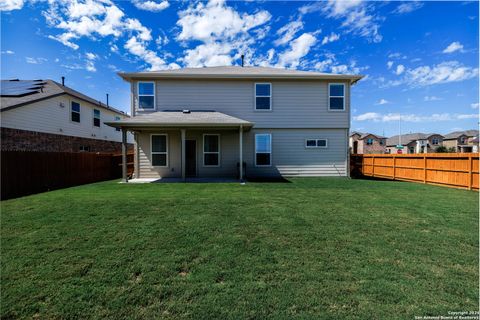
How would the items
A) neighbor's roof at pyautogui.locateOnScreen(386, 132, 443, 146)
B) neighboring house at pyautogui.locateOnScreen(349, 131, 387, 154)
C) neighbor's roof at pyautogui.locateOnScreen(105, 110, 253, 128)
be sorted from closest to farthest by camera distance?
1. neighbor's roof at pyautogui.locateOnScreen(105, 110, 253, 128)
2. neighboring house at pyautogui.locateOnScreen(349, 131, 387, 154)
3. neighbor's roof at pyautogui.locateOnScreen(386, 132, 443, 146)

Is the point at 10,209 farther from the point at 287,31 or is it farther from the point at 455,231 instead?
the point at 287,31

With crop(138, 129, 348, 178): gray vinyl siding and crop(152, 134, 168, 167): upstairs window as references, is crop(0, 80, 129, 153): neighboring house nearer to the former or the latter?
crop(138, 129, 348, 178): gray vinyl siding

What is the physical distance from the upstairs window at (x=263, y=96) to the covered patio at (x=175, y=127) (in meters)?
1.65

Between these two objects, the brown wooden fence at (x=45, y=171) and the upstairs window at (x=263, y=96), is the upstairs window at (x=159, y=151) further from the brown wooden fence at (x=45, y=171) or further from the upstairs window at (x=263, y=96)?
the upstairs window at (x=263, y=96)

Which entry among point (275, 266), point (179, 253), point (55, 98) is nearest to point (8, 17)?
point (55, 98)

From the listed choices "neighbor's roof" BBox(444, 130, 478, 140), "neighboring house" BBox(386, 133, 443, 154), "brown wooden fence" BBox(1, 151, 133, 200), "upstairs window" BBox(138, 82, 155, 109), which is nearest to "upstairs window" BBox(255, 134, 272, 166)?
"upstairs window" BBox(138, 82, 155, 109)

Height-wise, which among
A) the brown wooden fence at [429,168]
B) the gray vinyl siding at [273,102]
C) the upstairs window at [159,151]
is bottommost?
the brown wooden fence at [429,168]

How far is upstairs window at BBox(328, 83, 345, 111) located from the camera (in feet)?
38.2

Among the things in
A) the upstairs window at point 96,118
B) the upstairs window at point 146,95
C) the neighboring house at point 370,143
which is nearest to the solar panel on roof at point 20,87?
the upstairs window at point 96,118

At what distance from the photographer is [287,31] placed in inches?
459

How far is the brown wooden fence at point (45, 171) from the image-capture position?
7000 millimetres

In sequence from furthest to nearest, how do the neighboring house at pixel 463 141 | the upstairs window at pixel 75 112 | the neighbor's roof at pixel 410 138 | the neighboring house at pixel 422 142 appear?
the neighbor's roof at pixel 410 138
the neighboring house at pixel 422 142
the neighboring house at pixel 463 141
the upstairs window at pixel 75 112

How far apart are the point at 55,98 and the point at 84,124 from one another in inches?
102

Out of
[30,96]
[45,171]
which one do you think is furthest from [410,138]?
[30,96]
